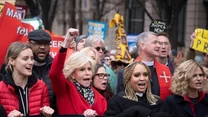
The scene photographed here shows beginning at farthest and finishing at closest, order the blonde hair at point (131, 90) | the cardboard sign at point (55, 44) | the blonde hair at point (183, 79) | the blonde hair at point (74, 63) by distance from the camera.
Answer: the cardboard sign at point (55, 44)
the blonde hair at point (183, 79)
the blonde hair at point (74, 63)
the blonde hair at point (131, 90)

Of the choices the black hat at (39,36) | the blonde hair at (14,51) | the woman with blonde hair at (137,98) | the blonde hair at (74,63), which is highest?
the black hat at (39,36)

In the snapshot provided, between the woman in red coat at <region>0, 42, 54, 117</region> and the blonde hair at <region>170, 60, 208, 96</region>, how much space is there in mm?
1360

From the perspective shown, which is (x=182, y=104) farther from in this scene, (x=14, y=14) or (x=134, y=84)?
(x=14, y=14)

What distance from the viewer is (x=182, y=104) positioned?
5934 mm

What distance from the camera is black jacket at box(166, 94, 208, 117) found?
232 inches

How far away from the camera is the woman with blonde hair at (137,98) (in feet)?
18.2

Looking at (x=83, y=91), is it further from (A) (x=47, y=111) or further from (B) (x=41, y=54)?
(B) (x=41, y=54)

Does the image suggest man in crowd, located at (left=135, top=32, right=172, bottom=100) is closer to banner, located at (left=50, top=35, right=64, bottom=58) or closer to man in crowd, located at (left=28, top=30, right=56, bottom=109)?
man in crowd, located at (left=28, top=30, right=56, bottom=109)

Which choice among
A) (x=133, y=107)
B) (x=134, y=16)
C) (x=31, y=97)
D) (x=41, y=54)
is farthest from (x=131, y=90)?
(x=134, y=16)

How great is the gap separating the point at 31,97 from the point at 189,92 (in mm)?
1660

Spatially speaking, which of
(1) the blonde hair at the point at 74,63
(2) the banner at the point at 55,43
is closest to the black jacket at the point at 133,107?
(1) the blonde hair at the point at 74,63

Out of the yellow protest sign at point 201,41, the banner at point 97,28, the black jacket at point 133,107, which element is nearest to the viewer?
the black jacket at point 133,107

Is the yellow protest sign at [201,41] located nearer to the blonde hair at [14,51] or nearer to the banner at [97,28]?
the blonde hair at [14,51]

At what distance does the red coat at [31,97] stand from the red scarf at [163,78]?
4.43ft
